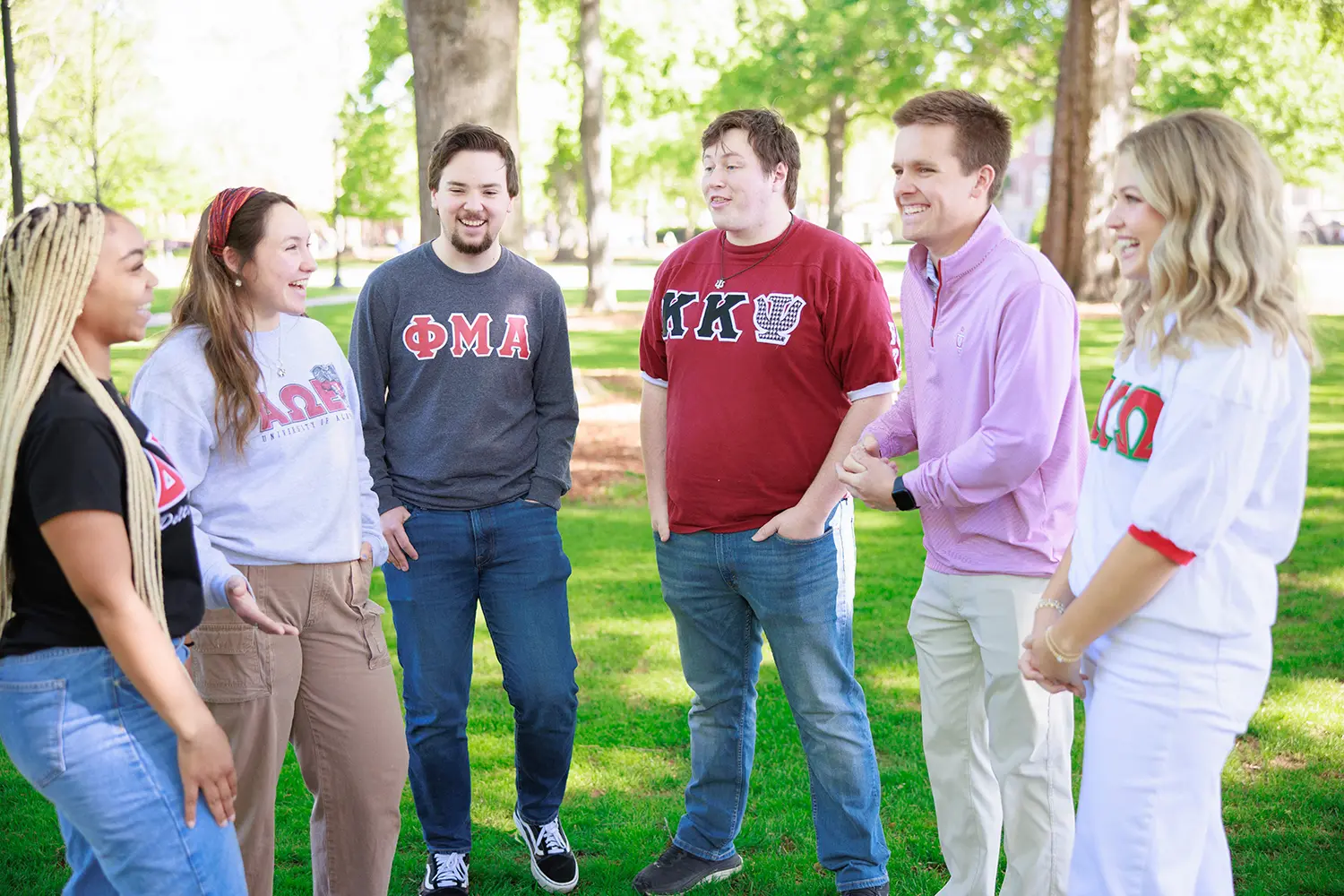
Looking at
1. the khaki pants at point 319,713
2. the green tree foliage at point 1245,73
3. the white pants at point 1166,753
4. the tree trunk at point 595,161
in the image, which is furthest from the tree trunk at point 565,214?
the white pants at point 1166,753

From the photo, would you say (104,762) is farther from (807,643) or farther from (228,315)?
(807,643)

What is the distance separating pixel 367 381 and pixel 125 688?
1.87m

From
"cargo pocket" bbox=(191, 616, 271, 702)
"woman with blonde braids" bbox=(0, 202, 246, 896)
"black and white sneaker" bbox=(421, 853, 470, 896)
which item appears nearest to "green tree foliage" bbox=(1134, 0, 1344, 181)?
"black and white sneaker" bbox=(421, 853, 470, 896)

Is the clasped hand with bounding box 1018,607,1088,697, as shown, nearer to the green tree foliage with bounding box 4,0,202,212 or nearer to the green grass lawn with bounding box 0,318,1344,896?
the green grass lawn with bounding box 0,318,1344,896

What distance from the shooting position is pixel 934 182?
341 centimetres

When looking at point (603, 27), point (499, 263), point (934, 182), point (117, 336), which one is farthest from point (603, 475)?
point (603, 27)

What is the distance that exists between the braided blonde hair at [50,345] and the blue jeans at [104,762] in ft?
0.47

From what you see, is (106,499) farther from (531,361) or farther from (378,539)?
(531,361)

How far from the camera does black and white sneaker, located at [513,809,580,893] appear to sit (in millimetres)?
4137

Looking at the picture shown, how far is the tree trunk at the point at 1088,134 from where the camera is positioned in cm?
2177

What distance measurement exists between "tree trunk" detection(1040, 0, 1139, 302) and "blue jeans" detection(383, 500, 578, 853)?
20219 mm

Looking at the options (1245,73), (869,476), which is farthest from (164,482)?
(1245,73)

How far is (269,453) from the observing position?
3260 millimetres

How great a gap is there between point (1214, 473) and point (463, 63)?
24.6 ft
